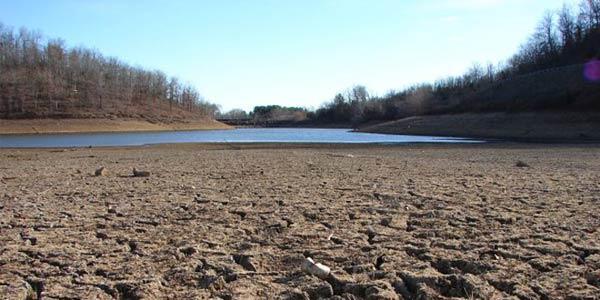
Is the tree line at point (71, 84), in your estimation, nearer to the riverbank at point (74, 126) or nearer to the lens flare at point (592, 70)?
the riverbank at point (74, 126)

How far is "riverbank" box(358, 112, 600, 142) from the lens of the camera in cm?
4844

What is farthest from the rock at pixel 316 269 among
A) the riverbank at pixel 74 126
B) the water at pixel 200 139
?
the riverbank at pixel 74 126

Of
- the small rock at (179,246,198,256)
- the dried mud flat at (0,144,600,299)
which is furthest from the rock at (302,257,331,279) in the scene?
the small rock at (179,246,198,256)

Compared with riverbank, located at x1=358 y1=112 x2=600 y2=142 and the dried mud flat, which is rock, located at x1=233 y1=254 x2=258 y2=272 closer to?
the dried mud flat

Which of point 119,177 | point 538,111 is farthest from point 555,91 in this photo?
point 119,177

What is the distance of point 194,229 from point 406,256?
2949 millimetres

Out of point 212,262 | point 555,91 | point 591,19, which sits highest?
point 591,19

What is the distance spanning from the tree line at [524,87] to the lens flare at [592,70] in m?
1.17

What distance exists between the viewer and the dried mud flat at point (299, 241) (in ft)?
15.9

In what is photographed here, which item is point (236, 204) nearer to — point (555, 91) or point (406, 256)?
point (406, 256)

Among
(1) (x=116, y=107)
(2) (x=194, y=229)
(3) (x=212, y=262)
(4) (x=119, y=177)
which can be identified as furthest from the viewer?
(1) (x=116, y=107)

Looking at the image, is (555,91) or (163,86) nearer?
(555,91)

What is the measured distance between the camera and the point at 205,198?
10.2 metres

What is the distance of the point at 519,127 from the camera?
5688cm
